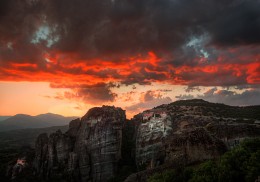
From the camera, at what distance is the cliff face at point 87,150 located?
104062mm

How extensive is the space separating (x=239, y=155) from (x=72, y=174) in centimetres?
8500

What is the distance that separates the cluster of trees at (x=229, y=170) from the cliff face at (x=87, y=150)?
72.1 meters

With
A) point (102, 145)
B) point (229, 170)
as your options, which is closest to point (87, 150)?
point (102, 145)

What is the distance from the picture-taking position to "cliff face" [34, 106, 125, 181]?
341 ft

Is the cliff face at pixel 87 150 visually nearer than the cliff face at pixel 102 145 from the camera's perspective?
No

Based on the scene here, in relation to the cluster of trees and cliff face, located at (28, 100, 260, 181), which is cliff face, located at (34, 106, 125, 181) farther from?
the cluster of trees

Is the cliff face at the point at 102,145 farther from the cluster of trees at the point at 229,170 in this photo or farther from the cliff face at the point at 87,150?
the cluster of trees at the point at 229,170

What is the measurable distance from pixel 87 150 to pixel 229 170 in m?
83.8

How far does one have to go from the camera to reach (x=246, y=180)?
2759cm

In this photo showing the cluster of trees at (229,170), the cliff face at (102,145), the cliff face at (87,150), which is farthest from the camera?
the cliff face at (87,150)

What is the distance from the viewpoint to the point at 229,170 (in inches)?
1134

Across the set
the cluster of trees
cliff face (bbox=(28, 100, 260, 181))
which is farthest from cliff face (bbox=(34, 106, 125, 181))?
the cluster of trees

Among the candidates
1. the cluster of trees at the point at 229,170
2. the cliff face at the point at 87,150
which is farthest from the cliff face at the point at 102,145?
the cluster of trees at the point at 229,170

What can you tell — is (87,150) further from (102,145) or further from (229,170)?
(229,170)
